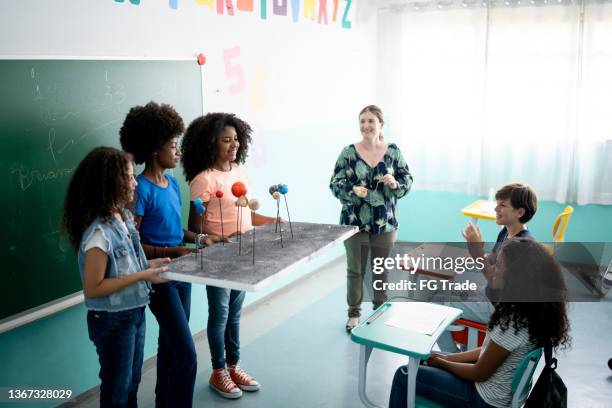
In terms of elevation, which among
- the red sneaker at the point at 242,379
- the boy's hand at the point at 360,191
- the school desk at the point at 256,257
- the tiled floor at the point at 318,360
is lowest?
the tiled floor at the point at 318,360

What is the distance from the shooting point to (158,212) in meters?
2.55

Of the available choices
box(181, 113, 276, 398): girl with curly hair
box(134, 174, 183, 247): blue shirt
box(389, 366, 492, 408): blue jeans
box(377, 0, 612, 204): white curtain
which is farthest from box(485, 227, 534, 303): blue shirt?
box(377, 0, 612, 204): white curtain

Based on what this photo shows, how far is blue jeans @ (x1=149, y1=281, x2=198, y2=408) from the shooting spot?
99.2 inches

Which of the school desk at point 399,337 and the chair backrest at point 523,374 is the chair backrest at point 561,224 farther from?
the chair backrest at point 523,374

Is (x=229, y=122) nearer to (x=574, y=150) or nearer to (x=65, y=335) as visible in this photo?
(x=65, y=335)

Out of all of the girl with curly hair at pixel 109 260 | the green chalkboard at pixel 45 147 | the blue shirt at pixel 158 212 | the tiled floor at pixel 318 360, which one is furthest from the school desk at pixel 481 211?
the girl with curly hair at pixel 109 260

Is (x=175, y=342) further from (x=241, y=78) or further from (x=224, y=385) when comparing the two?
(x=241, y=78)

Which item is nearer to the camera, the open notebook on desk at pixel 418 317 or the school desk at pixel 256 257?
the school desk at pixel 256 257

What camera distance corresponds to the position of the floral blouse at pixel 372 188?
148 inches

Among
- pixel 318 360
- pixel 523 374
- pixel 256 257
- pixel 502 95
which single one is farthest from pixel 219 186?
pixel 502 95

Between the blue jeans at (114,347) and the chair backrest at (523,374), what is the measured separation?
1.45 m

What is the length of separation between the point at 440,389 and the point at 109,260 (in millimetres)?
1362

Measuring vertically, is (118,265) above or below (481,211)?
above

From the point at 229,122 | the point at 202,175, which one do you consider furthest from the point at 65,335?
the point at 229,122
